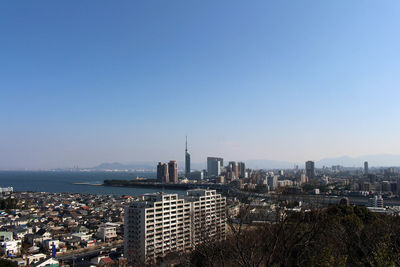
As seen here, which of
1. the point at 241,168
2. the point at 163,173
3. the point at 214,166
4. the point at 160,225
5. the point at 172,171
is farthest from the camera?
the point at 214,166

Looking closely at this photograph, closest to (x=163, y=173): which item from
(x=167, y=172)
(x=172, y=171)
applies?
(x=167, y=172)

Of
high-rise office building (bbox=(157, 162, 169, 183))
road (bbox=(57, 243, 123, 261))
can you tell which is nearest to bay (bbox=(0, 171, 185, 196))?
high-rise office building (bbox=(157, 162, 169, 183))

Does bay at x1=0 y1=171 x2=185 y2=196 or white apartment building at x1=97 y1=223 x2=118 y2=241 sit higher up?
white apartment building at x1=97 y1=223 x2=118 y2=241

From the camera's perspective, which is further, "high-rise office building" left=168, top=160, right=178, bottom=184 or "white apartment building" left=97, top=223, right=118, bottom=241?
"high-rise office building" left=168, top=160, right=178, bottom=184

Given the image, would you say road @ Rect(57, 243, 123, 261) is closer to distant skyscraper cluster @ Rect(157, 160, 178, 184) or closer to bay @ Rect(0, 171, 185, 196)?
bay @ Rect(0, 171, 185, 196)

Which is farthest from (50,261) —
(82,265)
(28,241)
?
(28,241)

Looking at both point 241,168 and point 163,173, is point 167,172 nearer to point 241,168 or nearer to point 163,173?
point 163,173

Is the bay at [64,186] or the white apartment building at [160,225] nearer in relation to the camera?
the white apartment building at [160,225]

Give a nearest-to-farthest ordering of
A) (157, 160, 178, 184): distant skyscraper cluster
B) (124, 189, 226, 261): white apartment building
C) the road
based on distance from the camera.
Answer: (124, 189, 226, 261): white apartment building
the road
(157, 160, 178, 184): distant skyscraper cluster

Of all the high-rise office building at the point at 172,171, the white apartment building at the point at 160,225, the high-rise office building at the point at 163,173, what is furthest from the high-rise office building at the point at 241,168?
the white apartment building at the point at 160,225

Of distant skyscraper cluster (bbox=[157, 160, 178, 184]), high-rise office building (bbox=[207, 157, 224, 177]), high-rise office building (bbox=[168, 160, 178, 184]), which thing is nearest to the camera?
distant skyscraper cluster (bbox=[157, 160, 178, 184])

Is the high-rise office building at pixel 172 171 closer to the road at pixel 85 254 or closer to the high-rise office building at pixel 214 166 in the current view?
the high-rise office building at pixel 214 166
